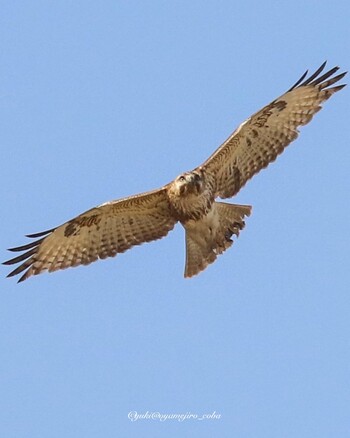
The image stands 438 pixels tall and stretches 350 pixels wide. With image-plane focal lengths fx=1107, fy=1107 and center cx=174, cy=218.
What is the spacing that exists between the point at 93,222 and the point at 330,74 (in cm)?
340

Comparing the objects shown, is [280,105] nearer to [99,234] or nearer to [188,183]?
[188,183]

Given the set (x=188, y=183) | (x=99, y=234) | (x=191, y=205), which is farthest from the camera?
(x=99, y=234)

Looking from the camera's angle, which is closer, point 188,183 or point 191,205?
point 188,183

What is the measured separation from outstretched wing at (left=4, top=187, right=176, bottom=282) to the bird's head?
1.08 ft

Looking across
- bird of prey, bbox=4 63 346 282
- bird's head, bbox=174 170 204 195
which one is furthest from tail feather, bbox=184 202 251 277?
bird's head, bbox=174 170 204 195

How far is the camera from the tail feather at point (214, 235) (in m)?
13.3

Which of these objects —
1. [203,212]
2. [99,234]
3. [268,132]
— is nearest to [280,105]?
[268,132]

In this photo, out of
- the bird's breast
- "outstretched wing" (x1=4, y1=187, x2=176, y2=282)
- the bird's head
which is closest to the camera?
the bird's head

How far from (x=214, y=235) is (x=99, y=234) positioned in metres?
1.38

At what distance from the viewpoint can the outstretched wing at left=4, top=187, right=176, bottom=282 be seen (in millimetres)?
13078

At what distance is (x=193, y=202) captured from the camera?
42.1 feet

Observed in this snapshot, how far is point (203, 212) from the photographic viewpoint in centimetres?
1297

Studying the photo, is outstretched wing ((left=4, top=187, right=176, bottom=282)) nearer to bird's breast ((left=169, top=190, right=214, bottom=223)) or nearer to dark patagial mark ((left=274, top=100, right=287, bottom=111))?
bird's breast ((left=169, top=190, right=214, bottom=223))

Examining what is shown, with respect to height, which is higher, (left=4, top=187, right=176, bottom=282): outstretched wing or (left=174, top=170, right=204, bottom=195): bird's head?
(left=4, top=187, right=176, bottom=282): outstretched wing
